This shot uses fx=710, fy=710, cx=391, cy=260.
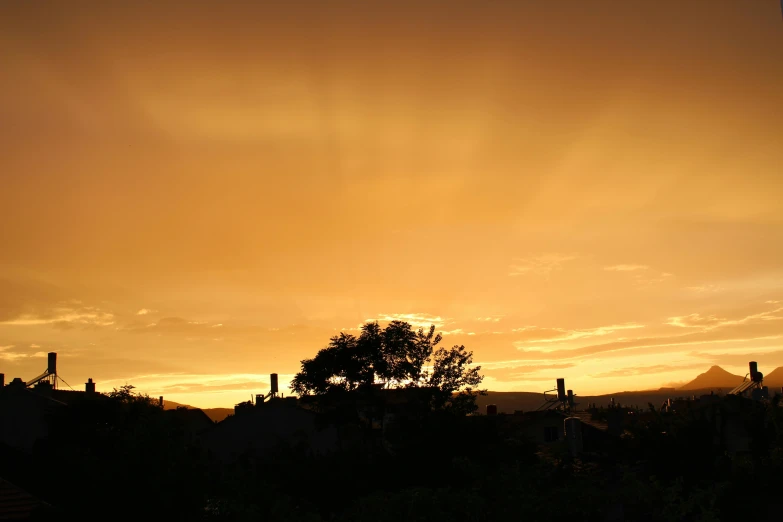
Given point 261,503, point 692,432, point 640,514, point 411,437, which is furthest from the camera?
point 411,437

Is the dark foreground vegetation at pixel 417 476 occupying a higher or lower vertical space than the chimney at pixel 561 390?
lower

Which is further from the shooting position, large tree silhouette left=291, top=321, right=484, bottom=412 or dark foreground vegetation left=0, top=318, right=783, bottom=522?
large tree silhouette left=291, top=321, right=484, bottom=412

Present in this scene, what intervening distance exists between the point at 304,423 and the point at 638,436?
31.7 m

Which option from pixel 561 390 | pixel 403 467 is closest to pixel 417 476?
pixel 403 467

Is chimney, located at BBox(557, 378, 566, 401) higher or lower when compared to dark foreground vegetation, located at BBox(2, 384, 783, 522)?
higher

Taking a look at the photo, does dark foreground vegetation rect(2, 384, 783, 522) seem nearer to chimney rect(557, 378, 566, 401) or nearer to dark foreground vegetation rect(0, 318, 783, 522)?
dark foreground vegetation rect(0, 318, 783, 522)

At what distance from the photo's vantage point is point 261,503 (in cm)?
2016

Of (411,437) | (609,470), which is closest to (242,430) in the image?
(411,437)

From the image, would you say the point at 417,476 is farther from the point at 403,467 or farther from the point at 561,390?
the point at 561,390

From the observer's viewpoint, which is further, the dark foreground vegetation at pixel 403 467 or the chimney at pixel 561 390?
the chimney at pixel 561 390

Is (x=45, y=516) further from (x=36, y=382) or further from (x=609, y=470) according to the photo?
(x=36, y=382)

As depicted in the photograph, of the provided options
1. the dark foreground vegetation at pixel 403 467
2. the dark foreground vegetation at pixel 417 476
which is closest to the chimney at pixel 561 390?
the dark foreground vegetation at pixel 403 467

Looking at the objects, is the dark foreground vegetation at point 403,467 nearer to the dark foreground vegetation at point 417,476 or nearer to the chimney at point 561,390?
the dark foreground vegetation at point 417,476

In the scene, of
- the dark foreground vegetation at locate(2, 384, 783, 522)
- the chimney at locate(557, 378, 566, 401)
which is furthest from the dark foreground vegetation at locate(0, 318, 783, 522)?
the chimney at locate(557, 378, 566, 401)
